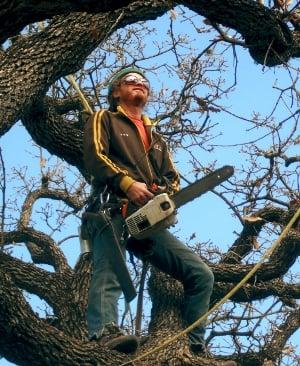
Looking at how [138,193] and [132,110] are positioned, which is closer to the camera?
[138,193]

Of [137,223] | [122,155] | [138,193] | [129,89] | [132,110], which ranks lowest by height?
[137,223]

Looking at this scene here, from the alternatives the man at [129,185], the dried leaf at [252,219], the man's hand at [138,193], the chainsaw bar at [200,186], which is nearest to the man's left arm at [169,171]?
the man at [129,185]

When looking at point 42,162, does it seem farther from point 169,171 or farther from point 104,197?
point 104,197

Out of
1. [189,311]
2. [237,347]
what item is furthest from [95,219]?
[237,347]

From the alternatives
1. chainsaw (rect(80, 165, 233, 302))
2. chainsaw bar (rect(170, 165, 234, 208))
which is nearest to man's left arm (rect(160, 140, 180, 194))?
chainsaw bar (rect(170, 165, 234, 208))

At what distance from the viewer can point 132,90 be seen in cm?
601

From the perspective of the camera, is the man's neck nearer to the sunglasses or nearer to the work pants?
the sunglasses

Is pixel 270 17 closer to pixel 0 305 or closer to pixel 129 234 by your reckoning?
pixel 129 234

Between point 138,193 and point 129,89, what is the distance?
813 mm

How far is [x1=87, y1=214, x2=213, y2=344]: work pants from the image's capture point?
17.8 ft

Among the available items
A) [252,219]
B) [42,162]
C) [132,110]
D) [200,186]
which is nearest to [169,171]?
[200,186]

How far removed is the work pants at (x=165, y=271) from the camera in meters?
5.43

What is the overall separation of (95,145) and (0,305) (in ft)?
4.01

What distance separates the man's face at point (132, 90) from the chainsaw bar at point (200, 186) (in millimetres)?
666
